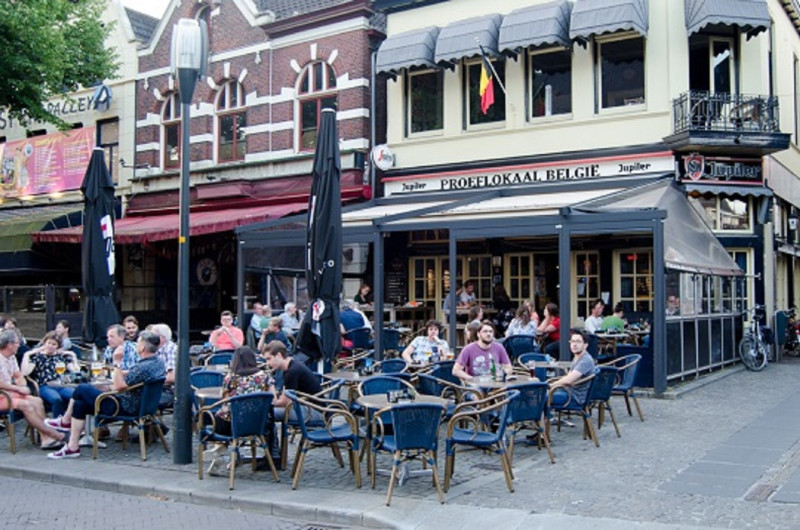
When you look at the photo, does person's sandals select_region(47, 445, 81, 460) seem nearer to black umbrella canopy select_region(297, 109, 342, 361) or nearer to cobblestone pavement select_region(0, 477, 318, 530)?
cobblestone pavement select_region(0, 477, 318, 530)

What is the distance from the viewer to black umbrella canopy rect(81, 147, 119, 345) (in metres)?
12.2

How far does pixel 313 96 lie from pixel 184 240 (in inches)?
510

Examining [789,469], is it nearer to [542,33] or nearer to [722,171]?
[722,171]

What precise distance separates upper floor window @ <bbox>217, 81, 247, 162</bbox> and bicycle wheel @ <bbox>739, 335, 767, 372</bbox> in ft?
44.1

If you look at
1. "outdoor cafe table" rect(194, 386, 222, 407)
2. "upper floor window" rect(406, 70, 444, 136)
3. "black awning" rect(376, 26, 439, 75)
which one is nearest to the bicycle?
"upper floor window" rect(406, 70, 444, 136)

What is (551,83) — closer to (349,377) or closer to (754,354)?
(754,354)

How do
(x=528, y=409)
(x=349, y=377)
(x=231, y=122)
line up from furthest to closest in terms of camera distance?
(x=231, y=122)
(x=349, y=377)
(x=528, y=409)

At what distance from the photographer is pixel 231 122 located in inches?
903

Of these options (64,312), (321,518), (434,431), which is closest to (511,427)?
(434,431)

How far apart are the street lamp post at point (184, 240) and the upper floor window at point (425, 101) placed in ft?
36.6

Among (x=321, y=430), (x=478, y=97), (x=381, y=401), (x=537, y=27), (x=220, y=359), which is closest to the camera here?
(x=381, y=401)

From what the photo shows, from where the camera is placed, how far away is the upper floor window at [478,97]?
18.7 metres

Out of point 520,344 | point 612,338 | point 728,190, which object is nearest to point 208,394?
point 520,344

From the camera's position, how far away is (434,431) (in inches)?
287
